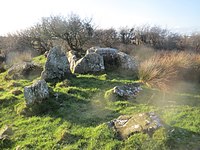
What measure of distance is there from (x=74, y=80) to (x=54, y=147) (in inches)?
232

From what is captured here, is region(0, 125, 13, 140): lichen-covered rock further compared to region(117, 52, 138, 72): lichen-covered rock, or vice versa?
region(117, 52, 138, 72): lichen-covered rock

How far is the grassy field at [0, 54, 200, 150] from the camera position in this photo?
721 cm

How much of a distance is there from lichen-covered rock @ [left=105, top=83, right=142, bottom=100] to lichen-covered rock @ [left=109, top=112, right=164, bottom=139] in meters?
2.22

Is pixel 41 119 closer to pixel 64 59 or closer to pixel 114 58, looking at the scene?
pixel 64 59

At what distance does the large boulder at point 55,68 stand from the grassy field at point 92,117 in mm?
968

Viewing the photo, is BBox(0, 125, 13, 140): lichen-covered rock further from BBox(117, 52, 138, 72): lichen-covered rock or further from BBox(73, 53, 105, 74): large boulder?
BBox(117, 52, 138, 72): lichen-covered rock

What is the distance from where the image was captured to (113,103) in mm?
10055

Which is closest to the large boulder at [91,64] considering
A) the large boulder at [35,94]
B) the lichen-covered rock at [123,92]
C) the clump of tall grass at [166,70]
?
the clump of tall grass at [166,70]

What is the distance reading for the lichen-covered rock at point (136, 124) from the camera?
7355mm

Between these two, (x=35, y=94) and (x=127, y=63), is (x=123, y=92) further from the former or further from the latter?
(x=127, y=63)

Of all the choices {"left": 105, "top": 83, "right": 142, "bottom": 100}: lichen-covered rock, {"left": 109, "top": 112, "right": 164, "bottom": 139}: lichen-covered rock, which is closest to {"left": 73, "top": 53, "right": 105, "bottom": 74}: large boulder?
{"left": 105, "top": 83, "right": 142, "bottom": 100}: lichen-covered rock

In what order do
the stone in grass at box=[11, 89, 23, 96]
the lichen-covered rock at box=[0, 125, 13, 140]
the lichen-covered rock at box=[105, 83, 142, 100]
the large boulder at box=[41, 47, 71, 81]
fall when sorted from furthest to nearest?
the large boulder at box=[41, 47, 71, 81] → the stone in grass at box=[11, 89, 23, 96] → the lichen-covered rock at box=[105, 83, 142, 100] → the lichen-covered rock at box=[0, 125, 13, 140]

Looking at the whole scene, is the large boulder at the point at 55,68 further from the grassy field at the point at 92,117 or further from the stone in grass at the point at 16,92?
the stone in grass at the point at 16,92

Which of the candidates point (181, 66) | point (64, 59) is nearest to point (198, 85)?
point (181, 66)
